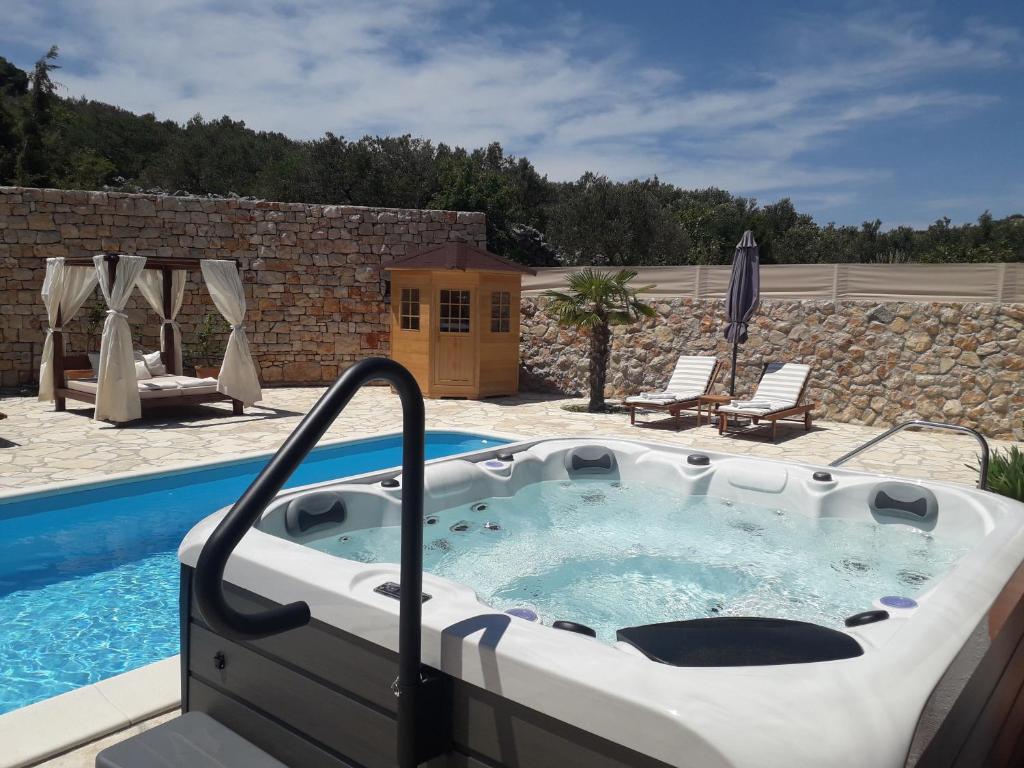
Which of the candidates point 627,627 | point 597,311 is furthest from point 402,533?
point 597,311

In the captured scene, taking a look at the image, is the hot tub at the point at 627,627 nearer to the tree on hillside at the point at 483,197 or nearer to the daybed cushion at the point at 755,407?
the daybed cushion at the point at 755,407

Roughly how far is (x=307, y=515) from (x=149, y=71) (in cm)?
1330

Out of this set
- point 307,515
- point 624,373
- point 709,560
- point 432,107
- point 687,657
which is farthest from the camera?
point 432,107

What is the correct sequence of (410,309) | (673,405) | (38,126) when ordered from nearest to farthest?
(673,405)
(410,309)
(38,126)

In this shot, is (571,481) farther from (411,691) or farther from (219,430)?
(219,430)

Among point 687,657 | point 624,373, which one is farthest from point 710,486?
point 624,373

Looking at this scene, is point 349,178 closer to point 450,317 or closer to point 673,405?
point 450,317

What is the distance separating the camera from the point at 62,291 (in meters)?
9.36

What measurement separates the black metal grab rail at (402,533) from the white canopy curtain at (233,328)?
26.7ft

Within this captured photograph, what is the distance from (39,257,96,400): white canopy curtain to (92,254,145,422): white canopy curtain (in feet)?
3.83

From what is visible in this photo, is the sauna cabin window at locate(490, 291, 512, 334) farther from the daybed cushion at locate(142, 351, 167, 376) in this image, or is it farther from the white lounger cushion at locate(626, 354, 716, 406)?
the daybed cushion at locate(142, 351, 167, 376)

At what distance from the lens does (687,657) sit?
195cm

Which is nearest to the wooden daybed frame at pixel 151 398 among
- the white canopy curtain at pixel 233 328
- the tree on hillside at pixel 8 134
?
the white canopy curtain at pixel 233 328

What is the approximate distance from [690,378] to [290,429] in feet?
17.5
